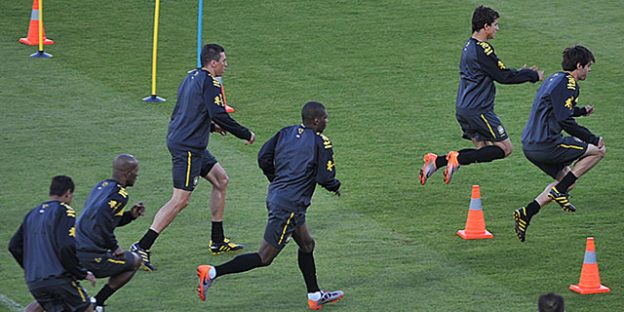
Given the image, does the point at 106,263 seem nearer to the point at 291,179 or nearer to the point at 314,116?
the point at 291,179

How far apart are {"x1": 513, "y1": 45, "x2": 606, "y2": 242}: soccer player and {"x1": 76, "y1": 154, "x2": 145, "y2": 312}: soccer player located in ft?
14.1

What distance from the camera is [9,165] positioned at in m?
15.5

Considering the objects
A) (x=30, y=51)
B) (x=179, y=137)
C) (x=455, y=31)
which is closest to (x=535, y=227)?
(x=179, y=137)

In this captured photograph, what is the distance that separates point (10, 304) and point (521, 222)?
5153 millimetres

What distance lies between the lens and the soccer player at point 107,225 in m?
10.6

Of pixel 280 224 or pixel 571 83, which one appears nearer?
pixel 280 224

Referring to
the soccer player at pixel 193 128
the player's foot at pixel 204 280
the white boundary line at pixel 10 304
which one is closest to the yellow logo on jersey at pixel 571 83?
the soccer player at pixel 193 128

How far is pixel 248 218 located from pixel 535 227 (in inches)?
122

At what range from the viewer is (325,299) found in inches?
455

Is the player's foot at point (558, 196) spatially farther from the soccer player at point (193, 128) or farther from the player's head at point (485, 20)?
the soccer player at point (193, 128)

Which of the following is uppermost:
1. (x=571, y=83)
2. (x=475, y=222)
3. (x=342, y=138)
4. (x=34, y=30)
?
(x=571, y=83)

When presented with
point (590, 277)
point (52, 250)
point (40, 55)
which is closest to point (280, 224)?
point (52, 250)

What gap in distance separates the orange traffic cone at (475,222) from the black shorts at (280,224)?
2557 mm

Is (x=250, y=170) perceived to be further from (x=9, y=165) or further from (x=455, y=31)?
(x=455, y=31)
